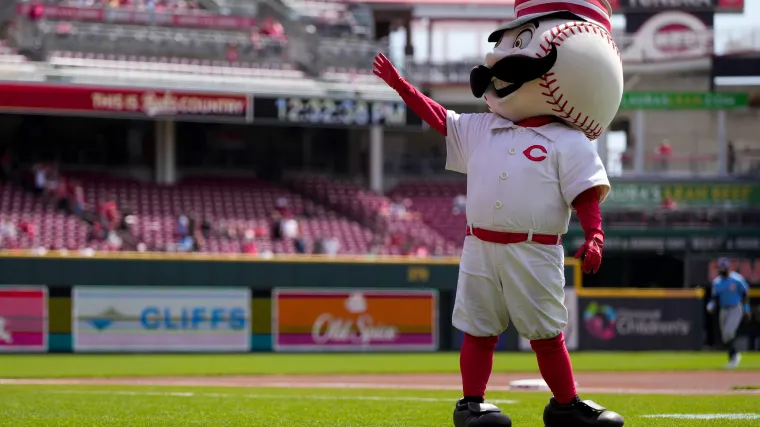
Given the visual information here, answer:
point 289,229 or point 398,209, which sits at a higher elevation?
point 398,209

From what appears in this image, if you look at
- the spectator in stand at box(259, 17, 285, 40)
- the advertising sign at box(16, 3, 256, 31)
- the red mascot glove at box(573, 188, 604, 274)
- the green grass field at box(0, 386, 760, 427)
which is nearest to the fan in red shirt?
the advertising sign at box(16, 3, 256, 31)

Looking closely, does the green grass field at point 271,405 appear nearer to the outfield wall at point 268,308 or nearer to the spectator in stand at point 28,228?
the outfield wall at point 268,308

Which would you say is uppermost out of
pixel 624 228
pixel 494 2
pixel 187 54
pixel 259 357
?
pixel 494 2

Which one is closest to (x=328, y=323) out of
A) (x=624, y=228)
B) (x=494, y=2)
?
(x=624, y=228)

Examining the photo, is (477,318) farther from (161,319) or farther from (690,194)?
(690,194)

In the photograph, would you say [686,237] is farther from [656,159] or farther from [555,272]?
Result: [555,272]

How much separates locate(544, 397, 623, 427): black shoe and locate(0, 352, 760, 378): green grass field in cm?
1043

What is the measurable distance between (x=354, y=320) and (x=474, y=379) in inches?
661

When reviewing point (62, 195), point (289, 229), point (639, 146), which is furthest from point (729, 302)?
point (639, 146)

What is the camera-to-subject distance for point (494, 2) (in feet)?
119

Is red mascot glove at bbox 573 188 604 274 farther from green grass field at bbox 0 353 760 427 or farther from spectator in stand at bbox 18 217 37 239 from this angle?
spectator in stand at bbox 18 217 37 239

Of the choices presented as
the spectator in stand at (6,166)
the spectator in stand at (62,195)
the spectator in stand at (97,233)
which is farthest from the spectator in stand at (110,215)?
the spectator in stand at (6,166)

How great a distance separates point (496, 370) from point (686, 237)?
1383cm

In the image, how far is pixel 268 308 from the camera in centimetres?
2267
